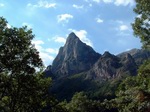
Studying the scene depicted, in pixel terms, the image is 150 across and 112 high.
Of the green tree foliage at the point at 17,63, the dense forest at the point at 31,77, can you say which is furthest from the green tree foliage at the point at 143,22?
the green tree foliage at the point at 17,63

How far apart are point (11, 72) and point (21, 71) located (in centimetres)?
133

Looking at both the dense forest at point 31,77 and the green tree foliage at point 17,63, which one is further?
the green tree foliage at point 17,63

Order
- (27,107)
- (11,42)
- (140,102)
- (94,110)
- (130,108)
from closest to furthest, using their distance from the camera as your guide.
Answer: (140,102) < (130,108) < (11,42) < (27,107) < (94,110)

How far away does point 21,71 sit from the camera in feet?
141

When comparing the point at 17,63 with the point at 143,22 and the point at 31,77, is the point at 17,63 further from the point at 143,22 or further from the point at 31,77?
the point at 143,22

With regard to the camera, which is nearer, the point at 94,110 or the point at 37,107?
the point at 37,107

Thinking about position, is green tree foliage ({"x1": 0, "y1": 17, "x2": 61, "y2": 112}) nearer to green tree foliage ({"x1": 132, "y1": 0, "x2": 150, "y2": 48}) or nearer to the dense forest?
the dense forest

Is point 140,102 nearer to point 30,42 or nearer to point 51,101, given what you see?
point 30,42

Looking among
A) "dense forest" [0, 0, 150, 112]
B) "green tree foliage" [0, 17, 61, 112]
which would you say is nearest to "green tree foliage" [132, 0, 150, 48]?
"dense forest" [0, 0, 150, 112]

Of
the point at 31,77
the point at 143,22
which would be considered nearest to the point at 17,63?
the point at 31,77

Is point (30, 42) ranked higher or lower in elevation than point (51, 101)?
higher

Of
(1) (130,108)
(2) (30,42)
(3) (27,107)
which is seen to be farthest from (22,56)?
(1) (130,108)

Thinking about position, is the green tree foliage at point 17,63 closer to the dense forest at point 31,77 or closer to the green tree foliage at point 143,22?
the dense forest at point 31,77

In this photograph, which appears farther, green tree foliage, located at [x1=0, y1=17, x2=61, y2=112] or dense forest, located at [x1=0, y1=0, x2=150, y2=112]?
green tree foliage, located at [x1=0, y1=17, x2=61, y2=112]
